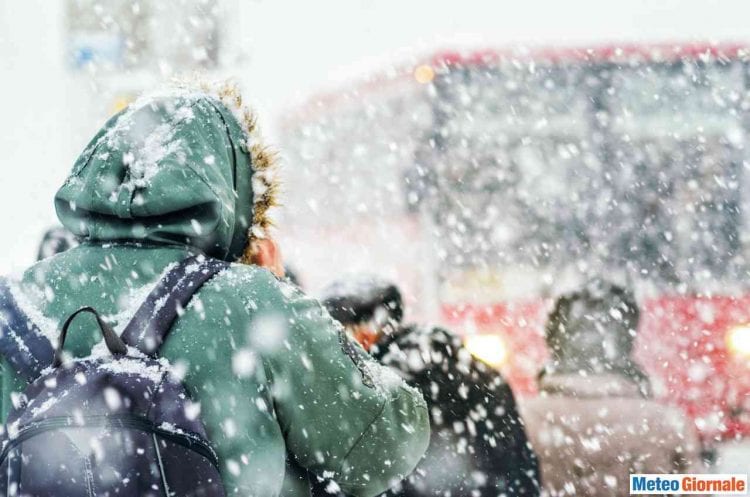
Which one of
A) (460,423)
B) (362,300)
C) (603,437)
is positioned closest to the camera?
(460,423)

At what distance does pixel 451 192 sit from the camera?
698cm

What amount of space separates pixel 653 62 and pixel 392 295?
16.1ft

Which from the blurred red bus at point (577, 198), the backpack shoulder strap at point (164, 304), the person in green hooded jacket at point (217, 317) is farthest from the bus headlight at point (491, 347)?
the backpack shoulder strap at point (164, 304)

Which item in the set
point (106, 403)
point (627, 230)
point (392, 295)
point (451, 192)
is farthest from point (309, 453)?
point (627, 230)

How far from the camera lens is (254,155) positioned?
79.4 inches

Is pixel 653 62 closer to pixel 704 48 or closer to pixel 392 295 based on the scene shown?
pixel 704 48

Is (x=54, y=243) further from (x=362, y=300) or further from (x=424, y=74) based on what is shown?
(x=424, y=74)

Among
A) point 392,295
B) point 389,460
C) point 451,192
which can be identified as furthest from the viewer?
point 451,192

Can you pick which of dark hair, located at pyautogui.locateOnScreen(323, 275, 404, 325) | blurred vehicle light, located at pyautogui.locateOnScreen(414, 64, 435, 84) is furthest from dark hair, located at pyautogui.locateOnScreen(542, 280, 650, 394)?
blurred vehicle light, located at pyautogui.locateOnScreen(414, 64, 435, 84)

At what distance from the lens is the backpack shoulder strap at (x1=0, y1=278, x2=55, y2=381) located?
164 centimetres

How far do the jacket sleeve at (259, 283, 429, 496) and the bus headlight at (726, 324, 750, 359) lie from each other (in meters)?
5.80

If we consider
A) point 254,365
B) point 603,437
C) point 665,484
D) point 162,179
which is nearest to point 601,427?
point 603,437

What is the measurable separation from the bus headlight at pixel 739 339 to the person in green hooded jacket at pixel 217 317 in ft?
18.7

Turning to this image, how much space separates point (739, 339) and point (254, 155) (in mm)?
5868
